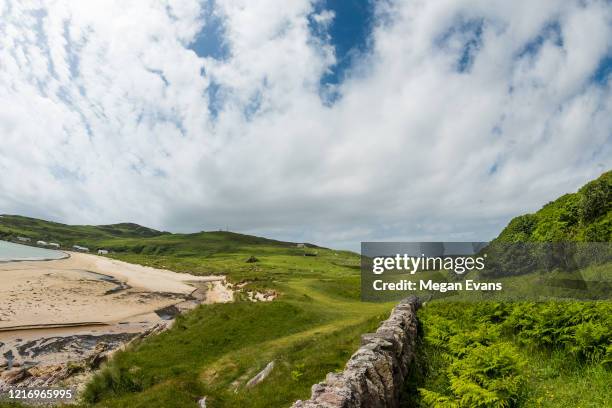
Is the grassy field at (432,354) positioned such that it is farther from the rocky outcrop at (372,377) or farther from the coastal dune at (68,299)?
the coastal dune at (68,299)

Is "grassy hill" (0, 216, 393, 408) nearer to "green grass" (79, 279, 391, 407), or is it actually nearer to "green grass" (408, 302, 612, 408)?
"green grass" (79, 279, 391, 407)

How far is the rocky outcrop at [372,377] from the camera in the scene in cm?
717

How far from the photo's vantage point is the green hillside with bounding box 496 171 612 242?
109ft

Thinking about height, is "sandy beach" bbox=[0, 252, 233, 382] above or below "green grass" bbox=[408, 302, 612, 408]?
below

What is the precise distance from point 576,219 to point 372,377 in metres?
38.6

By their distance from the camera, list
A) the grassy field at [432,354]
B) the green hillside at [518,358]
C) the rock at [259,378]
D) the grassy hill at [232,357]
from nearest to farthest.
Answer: the green hillside at [518,358] → the grassy field at [432,354] → the grassy hill at [232,357] → the rock at [259,378]

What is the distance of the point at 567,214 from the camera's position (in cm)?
3831

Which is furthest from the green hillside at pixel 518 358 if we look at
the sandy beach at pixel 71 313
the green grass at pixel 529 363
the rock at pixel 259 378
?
the sandy beach at pixel 71 313

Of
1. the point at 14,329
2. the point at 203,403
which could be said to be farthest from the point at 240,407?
the point at 14,329

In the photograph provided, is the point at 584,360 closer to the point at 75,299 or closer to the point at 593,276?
the point at 593,276

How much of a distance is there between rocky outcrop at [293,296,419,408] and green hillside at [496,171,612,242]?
2920 centimetres

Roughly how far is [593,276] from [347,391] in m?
31.4

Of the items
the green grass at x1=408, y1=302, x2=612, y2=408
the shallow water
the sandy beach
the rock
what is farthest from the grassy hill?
the shallow water

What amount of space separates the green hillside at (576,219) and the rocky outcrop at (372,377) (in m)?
29.2
